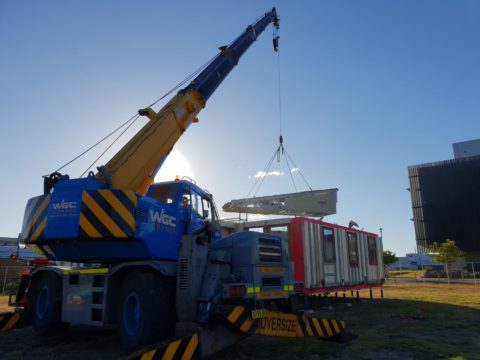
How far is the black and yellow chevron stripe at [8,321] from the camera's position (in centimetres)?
882

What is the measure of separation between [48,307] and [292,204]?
1211cm

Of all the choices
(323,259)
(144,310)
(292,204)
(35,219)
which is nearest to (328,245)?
(323,259)

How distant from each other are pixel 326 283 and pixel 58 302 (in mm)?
8935

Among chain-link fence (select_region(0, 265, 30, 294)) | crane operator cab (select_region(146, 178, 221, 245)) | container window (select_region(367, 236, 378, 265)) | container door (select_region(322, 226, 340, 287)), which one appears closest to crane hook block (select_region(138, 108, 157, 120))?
crane operator cab (select_region(146, 178, 221, 245))

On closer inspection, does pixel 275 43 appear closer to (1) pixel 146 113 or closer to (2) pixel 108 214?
(1) pixel 146 113

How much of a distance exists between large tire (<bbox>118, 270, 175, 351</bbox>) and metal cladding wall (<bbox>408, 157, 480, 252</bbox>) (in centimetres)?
6082

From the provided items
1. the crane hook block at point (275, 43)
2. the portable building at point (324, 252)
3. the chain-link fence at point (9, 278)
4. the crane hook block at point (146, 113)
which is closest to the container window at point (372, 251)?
the portable building at point (324, 252)

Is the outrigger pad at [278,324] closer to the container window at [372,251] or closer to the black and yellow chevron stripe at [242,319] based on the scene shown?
the black and yellow chevron stripe at [242,319]

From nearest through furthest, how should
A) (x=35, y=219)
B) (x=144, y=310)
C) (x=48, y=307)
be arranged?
(x=144, y=310)
(x=35, y=219)
(x=48, y=307)

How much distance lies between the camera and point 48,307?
845 cm

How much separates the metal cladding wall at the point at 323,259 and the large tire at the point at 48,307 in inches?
281

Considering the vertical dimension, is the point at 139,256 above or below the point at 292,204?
below

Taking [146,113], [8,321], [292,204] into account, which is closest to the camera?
[8,321]

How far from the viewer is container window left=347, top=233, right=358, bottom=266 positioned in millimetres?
16031
